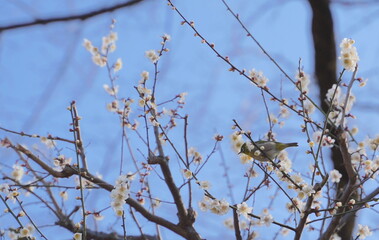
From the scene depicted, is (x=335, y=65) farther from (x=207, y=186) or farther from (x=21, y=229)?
(x=21, y=229)

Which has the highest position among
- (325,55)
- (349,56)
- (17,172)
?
(325,55)

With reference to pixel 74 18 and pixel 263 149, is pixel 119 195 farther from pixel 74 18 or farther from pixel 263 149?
pixel 74 18

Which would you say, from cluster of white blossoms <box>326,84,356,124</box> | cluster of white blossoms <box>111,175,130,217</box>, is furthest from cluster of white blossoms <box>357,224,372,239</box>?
cluster of white blossoms <box>111,175,130,217</box>

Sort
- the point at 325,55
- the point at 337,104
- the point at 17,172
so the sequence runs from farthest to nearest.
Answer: the point at 325,55 < the point at 17,172 < the point at 337,104

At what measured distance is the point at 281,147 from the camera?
2082mm

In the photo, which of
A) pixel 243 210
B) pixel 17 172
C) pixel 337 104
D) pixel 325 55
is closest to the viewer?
pixel 243 210

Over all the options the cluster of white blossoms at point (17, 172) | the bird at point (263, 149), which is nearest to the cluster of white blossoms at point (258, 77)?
the bird at point (263, 149)

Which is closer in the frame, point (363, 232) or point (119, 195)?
point (119, 195)

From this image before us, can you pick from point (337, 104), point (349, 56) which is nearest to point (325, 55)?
point (337, 104)

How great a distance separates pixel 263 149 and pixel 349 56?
0.50m

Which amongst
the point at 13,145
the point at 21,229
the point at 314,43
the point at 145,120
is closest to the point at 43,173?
the point at 13,145

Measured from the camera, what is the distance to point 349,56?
76.2 inches

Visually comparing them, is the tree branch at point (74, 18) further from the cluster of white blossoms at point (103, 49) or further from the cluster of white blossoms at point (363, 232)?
the cluster of white blossoms at point (363, 232)

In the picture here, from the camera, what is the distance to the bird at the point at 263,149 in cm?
194
